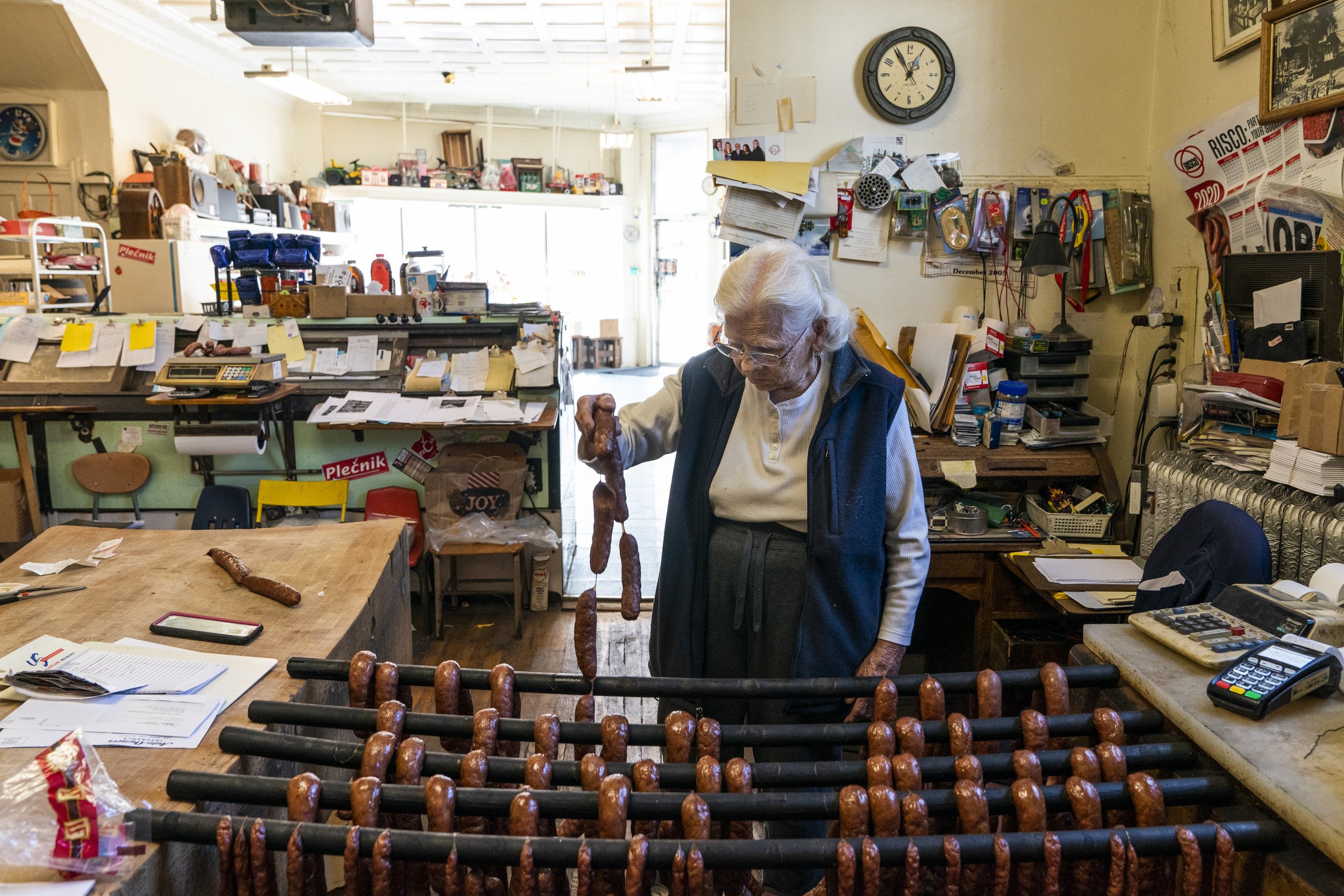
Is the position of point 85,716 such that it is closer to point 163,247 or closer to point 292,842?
point 292,842

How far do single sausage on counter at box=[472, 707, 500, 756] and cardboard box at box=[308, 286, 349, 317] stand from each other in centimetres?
353

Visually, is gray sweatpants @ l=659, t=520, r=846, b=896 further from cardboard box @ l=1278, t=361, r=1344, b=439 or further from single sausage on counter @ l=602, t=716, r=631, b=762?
cardboard box @ l=1278, t=361, r=1344, b=439

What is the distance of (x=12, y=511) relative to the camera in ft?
13.1

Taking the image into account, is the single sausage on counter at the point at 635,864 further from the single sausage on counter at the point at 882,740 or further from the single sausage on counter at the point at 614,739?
the single sausage on counter at the point at 882,740

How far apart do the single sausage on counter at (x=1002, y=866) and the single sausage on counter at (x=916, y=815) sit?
0.08 m

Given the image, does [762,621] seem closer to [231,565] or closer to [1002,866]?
[1002,866]

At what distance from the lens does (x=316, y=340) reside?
422cm

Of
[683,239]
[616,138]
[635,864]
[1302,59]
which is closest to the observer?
[635,864]

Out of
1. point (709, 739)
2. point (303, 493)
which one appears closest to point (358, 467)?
point (303, 493)

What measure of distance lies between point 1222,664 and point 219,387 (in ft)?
12.5

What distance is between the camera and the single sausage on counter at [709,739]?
116 cm

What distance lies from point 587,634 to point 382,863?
473 mm

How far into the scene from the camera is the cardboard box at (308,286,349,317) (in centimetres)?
422

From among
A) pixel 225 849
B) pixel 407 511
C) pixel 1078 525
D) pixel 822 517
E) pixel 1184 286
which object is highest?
Result: pixel 1184 286
